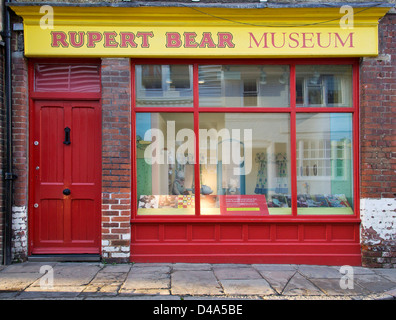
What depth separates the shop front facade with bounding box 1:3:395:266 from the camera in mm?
5242

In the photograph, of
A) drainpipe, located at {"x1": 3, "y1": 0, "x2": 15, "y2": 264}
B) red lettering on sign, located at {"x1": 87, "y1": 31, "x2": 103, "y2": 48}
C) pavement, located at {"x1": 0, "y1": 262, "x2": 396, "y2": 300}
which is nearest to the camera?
pavement, located at {"x1": 0, "y1": 262, "x2": 396, "y2": 300}

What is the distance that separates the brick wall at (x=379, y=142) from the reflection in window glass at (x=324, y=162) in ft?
1.13

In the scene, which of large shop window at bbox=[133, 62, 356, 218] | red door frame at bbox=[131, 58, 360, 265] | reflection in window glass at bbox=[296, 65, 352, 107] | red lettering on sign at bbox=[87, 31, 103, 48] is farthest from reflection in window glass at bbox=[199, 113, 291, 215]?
red lettering on sign at bbox=[87, 31, 103, 48]

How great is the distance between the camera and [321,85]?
18.5 ft

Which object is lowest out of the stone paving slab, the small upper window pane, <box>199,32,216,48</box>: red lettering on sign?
the stone paving slab

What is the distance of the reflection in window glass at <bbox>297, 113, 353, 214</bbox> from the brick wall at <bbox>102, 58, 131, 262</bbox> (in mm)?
3139

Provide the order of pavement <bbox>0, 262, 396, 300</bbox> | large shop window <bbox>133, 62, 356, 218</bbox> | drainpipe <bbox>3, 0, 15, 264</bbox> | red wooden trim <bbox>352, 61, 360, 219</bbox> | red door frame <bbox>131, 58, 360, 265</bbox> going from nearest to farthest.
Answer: pavement <bbox>0, 262, 396, 300</bbox> < drainpipe <bbox>3, 0, 15, 264</bbox> < red door frame <bbox>131, 58, 360, 265</bbox> < red wooden trim <bbox>352, 61, 360, 219</bbox> < large shop window <bbox>133, 62, 356, 218</bbox>

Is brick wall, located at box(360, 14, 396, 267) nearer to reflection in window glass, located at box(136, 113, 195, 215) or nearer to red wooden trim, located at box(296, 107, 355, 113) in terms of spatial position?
red wooden trim, located at box(296, 107, 355, 113)

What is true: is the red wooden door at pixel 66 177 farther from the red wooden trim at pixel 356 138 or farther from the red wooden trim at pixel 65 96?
the red wooden trim at pixel 356 138

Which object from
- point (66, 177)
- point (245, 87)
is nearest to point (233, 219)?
point (245, 87)

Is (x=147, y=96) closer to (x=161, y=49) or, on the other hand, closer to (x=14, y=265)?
(x=161, y=49)

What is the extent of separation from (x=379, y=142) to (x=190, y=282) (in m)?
3.97

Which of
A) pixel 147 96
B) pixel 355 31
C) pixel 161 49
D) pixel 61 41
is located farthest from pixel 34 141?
→ pixel 355 31

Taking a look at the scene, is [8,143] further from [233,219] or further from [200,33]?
[233,219]
